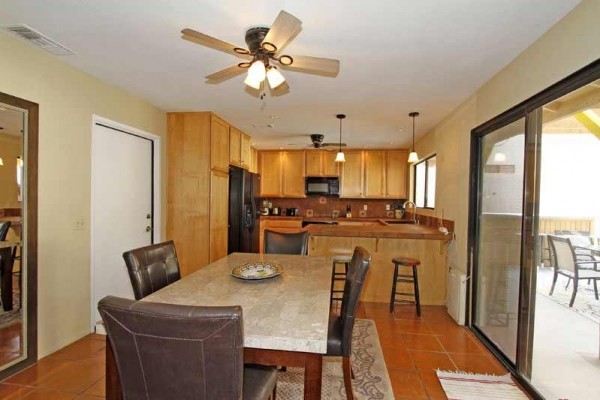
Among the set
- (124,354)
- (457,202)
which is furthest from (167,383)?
(457,202)

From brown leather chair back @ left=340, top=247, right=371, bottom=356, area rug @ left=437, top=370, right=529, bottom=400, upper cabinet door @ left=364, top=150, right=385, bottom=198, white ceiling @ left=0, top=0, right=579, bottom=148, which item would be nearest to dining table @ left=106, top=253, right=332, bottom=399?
brown leather chair back @ left=340, top=247, right=371, bottom=356

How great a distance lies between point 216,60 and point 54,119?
53.3 inches

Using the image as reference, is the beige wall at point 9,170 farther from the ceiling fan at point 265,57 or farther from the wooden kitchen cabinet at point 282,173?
the wooden kitchen cabinet at point 282,173

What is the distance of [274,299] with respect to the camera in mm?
1545

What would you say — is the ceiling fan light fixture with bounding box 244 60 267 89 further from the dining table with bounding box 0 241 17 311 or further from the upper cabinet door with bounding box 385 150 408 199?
the upper cabinet door with bounding box 385 150 408 199

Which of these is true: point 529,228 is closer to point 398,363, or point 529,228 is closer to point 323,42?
point 398,363

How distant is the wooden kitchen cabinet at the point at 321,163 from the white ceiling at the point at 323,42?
2.86 metres

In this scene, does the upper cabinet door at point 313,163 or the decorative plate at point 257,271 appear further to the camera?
the upper cabinet door at point 313,163

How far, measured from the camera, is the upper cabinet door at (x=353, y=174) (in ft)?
21.1

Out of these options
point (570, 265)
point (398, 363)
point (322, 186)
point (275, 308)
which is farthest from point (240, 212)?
point (570, 265)

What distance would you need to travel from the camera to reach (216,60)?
97.0 inches

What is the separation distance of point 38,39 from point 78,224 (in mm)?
1428

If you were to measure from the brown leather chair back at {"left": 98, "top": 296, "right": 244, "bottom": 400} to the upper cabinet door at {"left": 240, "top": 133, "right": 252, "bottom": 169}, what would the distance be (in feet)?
13.2

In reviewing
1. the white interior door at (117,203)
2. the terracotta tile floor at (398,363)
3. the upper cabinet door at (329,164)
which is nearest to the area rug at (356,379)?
→ the terracotta tile floor at (398,363)
